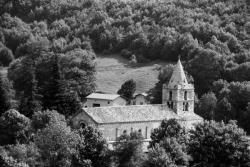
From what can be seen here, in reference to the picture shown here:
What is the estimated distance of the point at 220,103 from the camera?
101 meters

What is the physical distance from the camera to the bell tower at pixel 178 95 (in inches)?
3494

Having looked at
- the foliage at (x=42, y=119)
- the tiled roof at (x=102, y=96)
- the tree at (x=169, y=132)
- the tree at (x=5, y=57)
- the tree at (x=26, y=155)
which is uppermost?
the tree at (x=5, y=57)

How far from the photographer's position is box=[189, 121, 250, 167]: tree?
73.9 metres

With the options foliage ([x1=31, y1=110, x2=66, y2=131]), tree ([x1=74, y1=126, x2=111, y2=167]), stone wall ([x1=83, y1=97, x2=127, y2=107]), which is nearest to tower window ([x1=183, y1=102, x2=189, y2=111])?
foliage ([x1=31, y1=110, x2=66, y2=131])

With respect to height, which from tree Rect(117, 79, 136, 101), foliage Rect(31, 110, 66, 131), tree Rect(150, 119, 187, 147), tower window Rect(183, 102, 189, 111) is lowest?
tree Rect(150, 119, 187, 147)

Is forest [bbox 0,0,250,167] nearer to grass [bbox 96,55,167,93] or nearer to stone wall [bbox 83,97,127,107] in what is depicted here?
grass [bbox 96,55,167,93]

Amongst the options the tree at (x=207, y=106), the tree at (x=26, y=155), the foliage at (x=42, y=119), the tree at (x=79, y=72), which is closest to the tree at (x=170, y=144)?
the tree at (x=26, y=155)

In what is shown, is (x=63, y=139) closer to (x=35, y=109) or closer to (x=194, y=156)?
(x=194, y=156)

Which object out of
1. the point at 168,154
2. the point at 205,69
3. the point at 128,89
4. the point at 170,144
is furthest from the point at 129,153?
the point at 205,69

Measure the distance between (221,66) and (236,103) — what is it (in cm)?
1670

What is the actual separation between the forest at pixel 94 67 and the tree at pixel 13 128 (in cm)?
12

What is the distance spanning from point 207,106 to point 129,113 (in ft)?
70.1

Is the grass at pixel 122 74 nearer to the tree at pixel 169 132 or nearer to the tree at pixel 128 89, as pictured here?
the tree at pixel 128 89

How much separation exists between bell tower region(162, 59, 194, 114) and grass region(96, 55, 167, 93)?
31.3m
